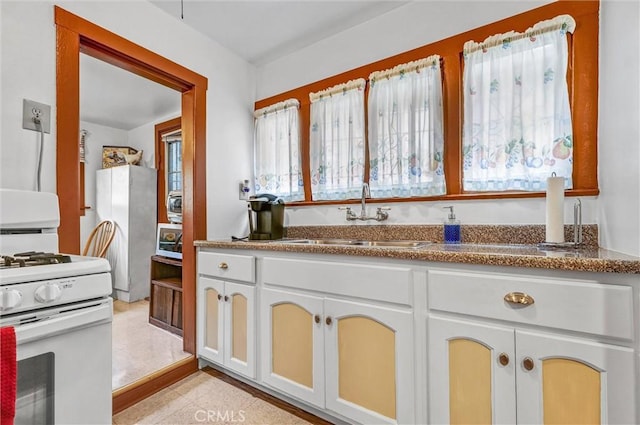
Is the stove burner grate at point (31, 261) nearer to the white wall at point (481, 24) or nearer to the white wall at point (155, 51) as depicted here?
the white wall at point (155, 51)

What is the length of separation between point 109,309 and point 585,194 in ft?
6.60

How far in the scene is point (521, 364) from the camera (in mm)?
1023

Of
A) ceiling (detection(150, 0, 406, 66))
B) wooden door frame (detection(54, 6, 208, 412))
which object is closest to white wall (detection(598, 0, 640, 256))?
ceiling (detection(150, 0, 406, 66))

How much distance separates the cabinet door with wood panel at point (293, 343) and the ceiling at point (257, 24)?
178cm

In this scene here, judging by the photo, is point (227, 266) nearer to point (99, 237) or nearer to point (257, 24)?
point (257, 24)

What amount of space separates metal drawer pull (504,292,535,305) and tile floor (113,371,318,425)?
1117 mm

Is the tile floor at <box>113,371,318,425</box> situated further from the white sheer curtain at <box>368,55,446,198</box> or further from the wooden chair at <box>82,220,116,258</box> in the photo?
the wooden chair at <box>82,220,116,258</box>

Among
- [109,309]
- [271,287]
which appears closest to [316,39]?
[271,287]

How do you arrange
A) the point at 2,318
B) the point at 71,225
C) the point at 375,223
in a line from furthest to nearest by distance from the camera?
the point at 375,223 → the point at 71,225 → the point at 2,318

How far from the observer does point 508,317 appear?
3.42 ft

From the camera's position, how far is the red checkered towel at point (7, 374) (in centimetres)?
67

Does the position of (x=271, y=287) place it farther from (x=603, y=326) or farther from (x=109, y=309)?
(x=603, y=326)

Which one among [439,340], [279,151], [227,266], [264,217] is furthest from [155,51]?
[439,340]

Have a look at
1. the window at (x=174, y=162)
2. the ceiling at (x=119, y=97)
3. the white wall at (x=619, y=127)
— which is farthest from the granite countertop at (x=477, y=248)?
the window at (x=174, y=162)
